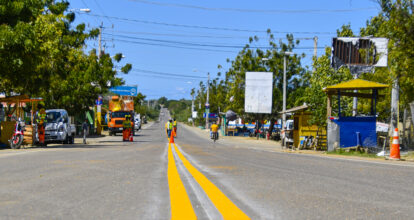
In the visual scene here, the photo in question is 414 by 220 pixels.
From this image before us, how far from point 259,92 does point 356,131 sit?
26.0m

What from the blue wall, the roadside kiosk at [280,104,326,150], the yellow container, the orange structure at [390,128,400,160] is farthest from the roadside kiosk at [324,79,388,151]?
the yellow container

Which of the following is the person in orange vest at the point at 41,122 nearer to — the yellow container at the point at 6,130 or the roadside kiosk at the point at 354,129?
the yellow container at the point at 6,130

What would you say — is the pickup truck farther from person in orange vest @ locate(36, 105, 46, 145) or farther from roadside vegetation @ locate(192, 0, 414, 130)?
roadside vegetation @ locate(192, 0, 414, 130)

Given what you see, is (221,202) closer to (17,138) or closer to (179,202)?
(179,202)

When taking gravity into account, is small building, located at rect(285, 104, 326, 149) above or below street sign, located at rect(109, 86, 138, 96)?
below

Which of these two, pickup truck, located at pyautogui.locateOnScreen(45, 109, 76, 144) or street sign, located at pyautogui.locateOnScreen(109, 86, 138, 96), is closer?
pickup truck, located at pyautogui.locateOnScreen(45, 109, 76, 144)

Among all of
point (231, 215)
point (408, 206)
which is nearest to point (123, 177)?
point (231, 215)

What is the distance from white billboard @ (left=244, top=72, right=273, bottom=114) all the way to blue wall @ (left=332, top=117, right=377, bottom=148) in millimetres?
25656

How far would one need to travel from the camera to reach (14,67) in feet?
64.3

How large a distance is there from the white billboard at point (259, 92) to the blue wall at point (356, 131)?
25656 millimetres

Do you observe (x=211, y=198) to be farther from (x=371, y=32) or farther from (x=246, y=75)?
(x=246, y=75)

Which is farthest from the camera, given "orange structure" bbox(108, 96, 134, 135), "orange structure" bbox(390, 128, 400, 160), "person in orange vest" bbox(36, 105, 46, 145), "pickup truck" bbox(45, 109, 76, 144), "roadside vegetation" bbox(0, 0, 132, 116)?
"orange structure" bbox(108, 96, 134, 135)

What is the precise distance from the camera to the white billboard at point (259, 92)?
47.4 metres

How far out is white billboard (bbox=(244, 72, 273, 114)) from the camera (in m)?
47.4
